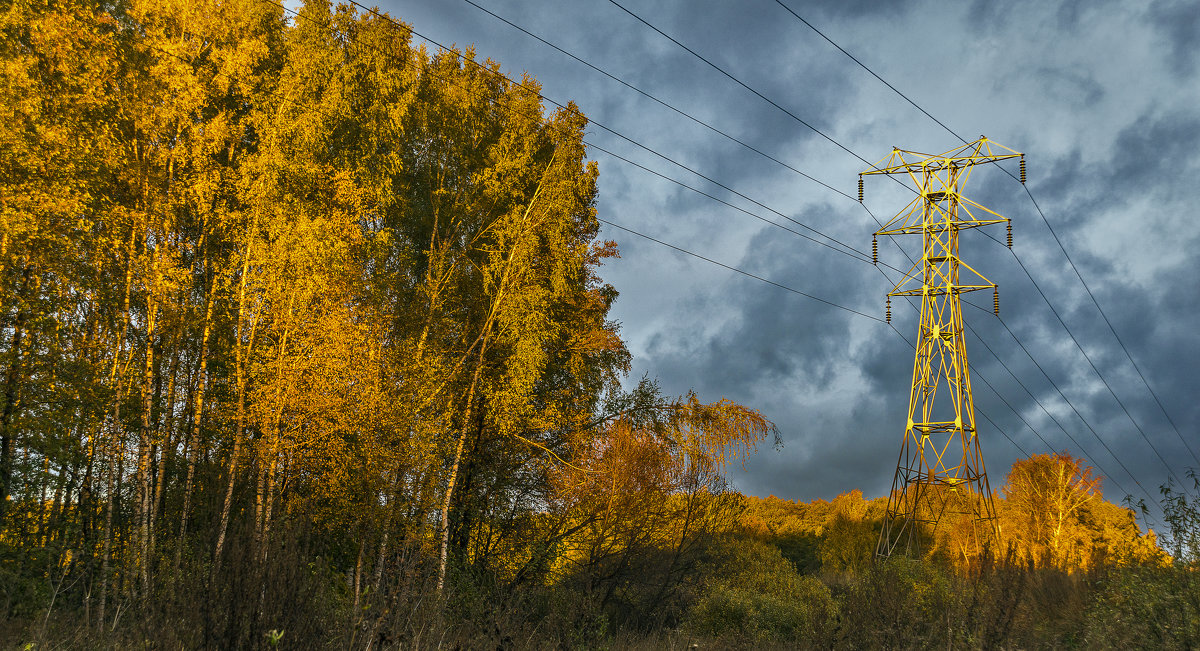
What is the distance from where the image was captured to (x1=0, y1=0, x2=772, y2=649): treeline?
9.83m

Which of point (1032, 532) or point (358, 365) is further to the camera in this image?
point (1032, 532)

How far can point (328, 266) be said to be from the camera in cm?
1164

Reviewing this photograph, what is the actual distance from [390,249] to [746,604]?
32.0ft

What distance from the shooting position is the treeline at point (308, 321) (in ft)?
32.2

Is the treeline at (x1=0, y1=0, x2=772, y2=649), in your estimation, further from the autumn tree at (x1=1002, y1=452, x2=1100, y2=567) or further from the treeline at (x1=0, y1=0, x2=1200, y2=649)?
the autumn tree at (x1=1002, y1=452, x2=1100, y2=567)

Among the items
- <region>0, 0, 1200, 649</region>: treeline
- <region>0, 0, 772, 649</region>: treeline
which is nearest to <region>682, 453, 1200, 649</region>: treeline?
<region>0, 0, 1200, 649</region>: treeline

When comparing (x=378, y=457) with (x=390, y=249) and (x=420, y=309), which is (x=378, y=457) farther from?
(x=390, y=249)

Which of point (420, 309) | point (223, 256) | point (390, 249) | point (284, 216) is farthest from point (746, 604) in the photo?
point (223, 256)

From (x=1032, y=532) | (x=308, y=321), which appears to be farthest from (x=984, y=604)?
(x=1032, y=532)

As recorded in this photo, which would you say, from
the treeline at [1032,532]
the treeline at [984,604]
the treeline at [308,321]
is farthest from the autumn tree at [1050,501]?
the treeline at [308,321]

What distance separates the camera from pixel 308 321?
11.1m

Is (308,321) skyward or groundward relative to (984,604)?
skyward

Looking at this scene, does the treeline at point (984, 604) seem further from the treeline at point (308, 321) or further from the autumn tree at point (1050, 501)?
the autumn tree at point (1050, 501)

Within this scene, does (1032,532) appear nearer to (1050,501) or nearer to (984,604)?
(1050,501)
